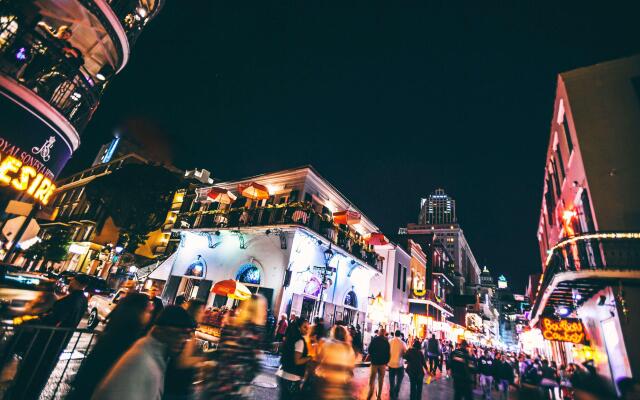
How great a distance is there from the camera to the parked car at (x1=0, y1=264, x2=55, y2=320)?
17.9 feet

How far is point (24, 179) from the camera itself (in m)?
8.26

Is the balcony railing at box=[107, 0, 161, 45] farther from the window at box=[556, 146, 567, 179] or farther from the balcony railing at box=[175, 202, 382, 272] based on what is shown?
the window at box=[556, 146, 567, 179]

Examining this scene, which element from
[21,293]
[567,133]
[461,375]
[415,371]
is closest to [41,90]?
[21,293]

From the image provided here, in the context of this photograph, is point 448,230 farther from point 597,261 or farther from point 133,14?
point 133,14

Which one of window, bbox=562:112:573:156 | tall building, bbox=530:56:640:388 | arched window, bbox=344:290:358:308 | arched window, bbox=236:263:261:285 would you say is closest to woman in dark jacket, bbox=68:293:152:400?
tall building, bbox=530:56:640:388

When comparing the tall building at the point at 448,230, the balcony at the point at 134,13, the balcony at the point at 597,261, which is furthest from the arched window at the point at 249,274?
the tall building at the point at 448,230

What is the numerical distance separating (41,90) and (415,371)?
15011mm

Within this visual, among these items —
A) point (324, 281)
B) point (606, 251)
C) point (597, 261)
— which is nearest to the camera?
point (606, 251)

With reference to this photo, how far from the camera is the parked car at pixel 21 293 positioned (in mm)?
5449

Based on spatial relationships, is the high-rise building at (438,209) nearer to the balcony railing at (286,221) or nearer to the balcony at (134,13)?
the balcony railing at (286,221)

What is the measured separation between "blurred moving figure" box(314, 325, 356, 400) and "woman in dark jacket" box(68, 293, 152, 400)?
249 cm

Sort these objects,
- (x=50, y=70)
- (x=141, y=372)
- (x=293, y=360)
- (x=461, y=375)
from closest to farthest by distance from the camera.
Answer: (x=141, y=372) < (x=293, y=360) < (x=461, y=375) < (x=50, y=70)

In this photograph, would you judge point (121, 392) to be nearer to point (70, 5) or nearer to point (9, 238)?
point (9, 238)

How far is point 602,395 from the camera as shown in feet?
13.3
